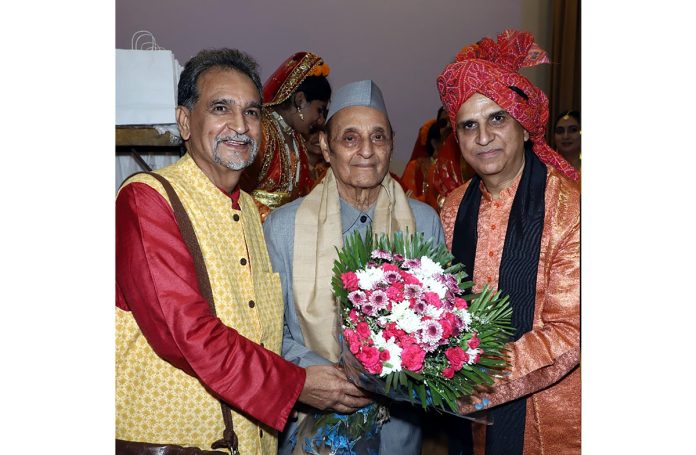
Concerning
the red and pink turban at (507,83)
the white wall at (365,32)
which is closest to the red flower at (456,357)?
the red and pink turban at (507,83)

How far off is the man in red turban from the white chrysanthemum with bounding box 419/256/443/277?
471mm

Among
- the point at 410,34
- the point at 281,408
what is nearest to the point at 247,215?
the point at 281,408

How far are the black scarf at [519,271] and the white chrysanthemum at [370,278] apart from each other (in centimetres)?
63

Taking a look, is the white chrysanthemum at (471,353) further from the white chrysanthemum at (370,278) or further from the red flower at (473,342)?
the white chrysanthemum at (370,278)

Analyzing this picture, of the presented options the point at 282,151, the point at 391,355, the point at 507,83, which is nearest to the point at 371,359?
the point at 391,355

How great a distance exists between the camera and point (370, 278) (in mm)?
2043

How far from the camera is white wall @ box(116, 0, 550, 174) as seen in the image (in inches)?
332

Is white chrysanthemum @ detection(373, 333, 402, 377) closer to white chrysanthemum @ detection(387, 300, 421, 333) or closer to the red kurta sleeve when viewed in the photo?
white chrysanthemum @ detection(387, 300, 421, 333)

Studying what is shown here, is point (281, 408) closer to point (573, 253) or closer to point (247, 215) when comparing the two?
point (247, 215)

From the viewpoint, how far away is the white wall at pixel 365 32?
27.6 feet

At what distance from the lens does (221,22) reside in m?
8.50
